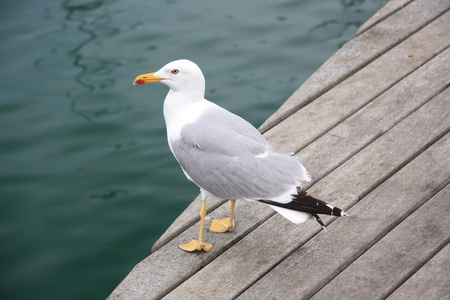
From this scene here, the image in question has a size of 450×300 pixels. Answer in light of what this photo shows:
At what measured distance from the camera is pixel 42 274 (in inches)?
138

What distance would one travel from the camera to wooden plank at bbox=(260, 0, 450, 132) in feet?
11.7

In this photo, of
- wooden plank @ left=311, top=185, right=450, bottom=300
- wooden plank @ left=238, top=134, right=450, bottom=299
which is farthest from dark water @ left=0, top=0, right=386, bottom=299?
wooden plank @ left=311, top=185, right=450, bottom=300

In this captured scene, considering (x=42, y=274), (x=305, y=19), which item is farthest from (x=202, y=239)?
(x=305, y=19)

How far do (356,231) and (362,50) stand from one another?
1799mm

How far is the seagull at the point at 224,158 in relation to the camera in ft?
7.82

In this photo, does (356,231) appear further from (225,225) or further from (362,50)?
(362,50)

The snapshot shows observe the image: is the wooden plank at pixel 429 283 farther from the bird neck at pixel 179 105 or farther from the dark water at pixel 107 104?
the dark water at pixel 107 104

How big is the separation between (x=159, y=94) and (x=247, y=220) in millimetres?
2527

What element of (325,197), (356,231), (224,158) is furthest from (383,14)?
(224,158)

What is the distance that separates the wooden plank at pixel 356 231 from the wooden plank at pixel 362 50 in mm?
886

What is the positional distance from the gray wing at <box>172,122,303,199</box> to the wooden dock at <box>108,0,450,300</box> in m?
0.31

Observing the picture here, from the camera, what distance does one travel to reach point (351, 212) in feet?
8.82

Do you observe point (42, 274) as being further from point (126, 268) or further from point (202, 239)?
point (202, 239)

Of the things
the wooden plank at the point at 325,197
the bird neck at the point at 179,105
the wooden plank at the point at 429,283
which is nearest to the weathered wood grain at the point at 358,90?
the wooden plank at the point at 325,197
